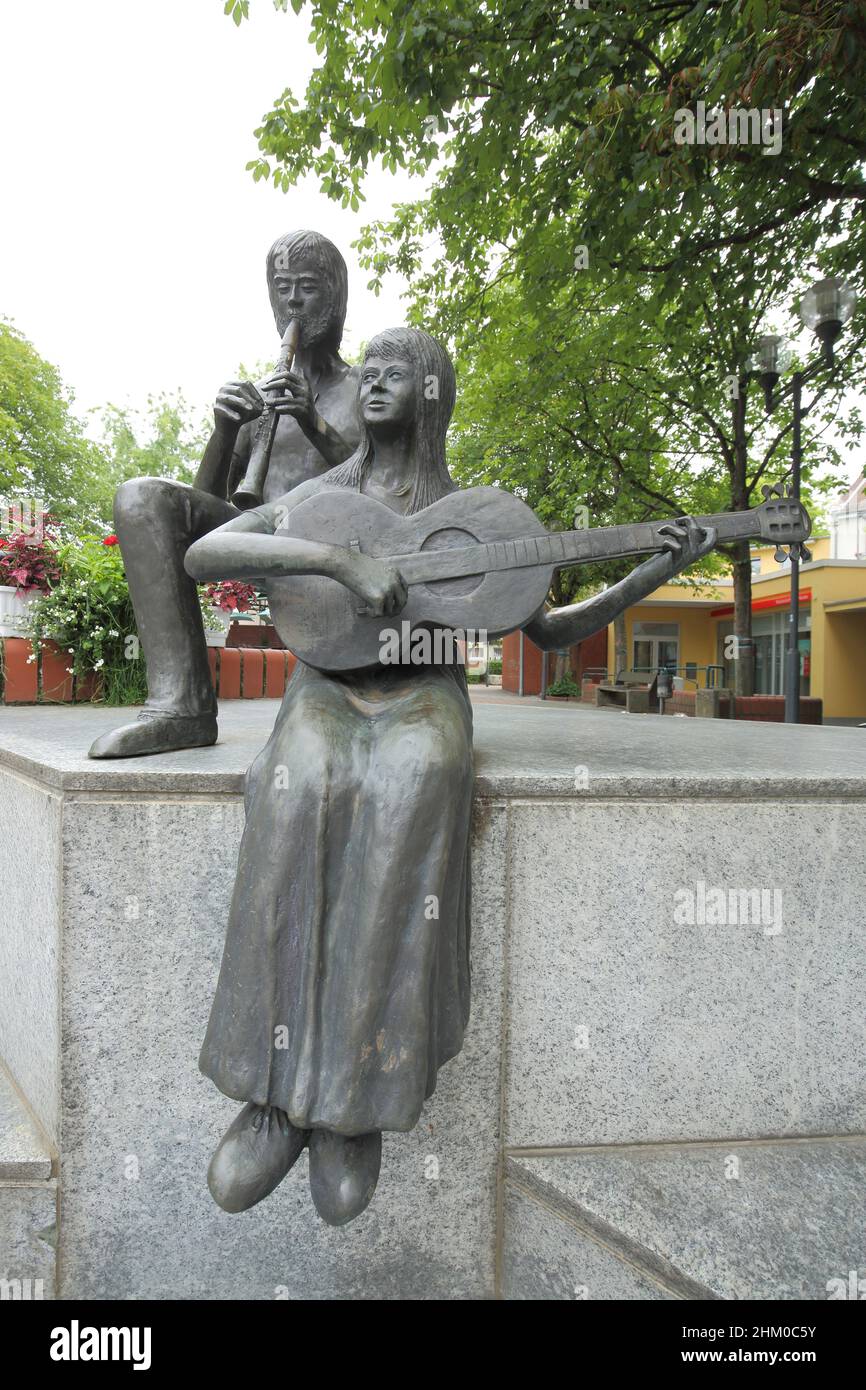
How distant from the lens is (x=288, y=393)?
228 centimetres

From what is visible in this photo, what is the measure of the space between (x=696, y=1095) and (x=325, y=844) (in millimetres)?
1300

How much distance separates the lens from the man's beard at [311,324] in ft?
8.37

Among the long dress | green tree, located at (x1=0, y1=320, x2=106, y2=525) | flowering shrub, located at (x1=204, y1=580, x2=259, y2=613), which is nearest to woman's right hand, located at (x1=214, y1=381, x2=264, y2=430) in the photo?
the long dress

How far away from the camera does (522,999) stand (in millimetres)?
2066

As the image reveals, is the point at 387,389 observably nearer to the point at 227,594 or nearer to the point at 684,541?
the point at 684,541

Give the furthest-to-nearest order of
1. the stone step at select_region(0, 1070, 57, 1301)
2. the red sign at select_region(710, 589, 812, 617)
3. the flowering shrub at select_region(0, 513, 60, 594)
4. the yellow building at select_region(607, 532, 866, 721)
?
1. the red sign at select_region(710, 589, 812, 617)
2. the yellow building at select_region(607, 532, 866, 721)
3. the flowering shrub at select_region(0, 513, 60, 594)
4. the stone step at select_region(0, 1070, 57, 1301)

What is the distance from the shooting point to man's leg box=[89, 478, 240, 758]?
2.37m

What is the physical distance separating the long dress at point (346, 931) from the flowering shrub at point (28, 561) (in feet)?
10.0

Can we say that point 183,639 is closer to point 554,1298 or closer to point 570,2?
point 554,1298

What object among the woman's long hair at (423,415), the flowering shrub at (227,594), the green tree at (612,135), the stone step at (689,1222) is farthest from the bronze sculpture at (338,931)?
the green tree at (612,135)

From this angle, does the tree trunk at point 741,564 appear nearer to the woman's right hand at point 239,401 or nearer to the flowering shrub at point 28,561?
the flowering shrub at point 28,561

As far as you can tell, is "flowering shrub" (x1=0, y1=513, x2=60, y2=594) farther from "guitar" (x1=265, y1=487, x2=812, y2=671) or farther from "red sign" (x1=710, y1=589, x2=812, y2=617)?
"red sign" (x1=710, y1=589, x2=812, y2=617)

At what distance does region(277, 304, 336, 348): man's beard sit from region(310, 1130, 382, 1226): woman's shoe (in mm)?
2296

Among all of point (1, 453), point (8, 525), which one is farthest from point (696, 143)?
point (1, 453)
